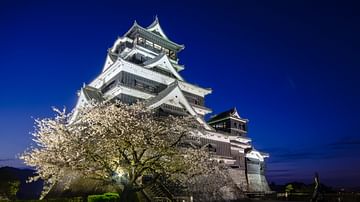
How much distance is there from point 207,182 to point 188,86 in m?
14.1

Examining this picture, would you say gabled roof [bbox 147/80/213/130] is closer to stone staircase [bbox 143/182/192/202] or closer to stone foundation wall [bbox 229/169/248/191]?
stone staircase [bbox 143/182/192/202]

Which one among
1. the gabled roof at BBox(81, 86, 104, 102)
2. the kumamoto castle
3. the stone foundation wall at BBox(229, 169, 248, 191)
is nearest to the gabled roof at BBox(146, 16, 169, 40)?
the kumamoto castle

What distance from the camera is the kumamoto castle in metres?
28.2

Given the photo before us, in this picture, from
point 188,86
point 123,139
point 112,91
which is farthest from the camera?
point 188,86

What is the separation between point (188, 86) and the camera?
3403 centimetres

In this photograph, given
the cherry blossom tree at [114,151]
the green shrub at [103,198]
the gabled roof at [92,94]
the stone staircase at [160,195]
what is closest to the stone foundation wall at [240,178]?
the stone staircase at [160,195]

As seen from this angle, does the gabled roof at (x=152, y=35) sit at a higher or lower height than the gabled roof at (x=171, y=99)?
higher

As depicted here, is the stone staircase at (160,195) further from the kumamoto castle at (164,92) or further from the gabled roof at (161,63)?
the gabled roof at (161,63)

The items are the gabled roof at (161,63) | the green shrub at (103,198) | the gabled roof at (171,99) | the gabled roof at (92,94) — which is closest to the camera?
the green shrub at (103,198)

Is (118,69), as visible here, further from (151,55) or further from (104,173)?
(104,173)

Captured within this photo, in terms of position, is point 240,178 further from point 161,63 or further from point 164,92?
point 161,63

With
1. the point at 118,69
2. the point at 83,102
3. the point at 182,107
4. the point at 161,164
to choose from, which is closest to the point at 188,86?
the point at 182,107

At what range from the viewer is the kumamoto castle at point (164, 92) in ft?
92.5

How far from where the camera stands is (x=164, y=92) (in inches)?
1072
